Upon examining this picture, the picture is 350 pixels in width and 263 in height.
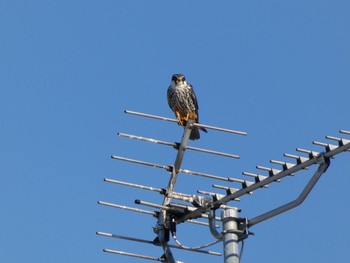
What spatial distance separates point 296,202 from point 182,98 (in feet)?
20.4

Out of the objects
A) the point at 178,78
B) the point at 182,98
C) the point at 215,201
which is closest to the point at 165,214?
the point at 215,201

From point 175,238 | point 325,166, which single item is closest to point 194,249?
point 175,238

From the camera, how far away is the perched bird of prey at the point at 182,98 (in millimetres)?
12773

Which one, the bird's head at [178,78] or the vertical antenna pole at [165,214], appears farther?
the bird's head at [178,78]

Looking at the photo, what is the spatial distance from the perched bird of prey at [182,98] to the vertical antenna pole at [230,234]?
5.32 m

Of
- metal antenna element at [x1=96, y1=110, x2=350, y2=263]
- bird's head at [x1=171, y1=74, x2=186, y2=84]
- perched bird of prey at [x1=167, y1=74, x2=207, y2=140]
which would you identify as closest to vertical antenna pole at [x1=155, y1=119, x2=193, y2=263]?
metal antenna element at [x1=96, y1=110, x2=350, y2=263]

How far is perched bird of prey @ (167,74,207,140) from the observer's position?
41.9 feet

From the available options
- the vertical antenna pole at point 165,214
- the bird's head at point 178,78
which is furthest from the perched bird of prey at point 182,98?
the vertical antenna pole at point 165,214

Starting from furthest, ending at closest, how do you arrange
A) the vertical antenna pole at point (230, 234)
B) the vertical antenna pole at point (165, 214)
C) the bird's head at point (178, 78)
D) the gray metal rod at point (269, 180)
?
the bird's head at point (178, 78), the vertical antenna pole at point (165, 214), the gray metal rod at point (269, 180), the vertical antenna pole at point (230, 234)

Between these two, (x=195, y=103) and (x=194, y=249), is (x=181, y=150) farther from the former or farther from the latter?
(x=195, y=103)

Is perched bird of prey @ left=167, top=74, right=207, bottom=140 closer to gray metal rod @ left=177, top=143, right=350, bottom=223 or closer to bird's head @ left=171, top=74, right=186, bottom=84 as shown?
bird's head @ left=171, top=74, right=186, bottom=84

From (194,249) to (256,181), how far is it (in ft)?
3.86

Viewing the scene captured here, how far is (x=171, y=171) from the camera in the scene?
8766 millimetres

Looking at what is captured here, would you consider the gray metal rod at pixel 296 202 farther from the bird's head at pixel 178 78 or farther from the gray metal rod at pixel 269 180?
the bird's head at pixel 178 78
